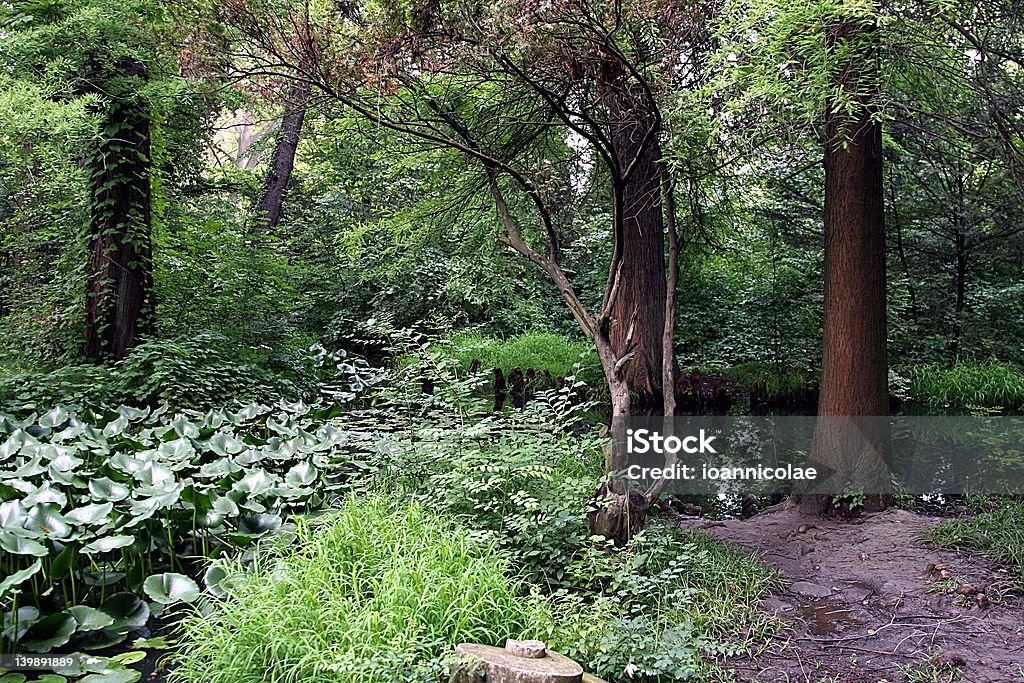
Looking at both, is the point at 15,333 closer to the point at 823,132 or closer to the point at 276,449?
the point at 276,449

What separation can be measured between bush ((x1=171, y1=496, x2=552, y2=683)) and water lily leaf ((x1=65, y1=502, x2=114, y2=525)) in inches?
24.0

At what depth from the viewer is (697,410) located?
29.7ft

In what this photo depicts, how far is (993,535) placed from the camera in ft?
14.2

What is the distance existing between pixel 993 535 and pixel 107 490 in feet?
15.4

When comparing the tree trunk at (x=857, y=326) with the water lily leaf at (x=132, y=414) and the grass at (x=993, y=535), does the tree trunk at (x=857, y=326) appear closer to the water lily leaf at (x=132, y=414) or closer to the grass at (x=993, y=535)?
the grass at (x=993, y=535)

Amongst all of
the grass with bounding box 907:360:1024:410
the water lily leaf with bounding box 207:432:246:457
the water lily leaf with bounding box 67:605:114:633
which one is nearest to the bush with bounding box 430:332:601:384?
the grass with bounding box 907:360:1024:410

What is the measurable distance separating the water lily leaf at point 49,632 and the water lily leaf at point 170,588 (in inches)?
12.4

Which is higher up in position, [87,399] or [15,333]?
[15,333]

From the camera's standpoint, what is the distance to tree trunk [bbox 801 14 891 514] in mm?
5148

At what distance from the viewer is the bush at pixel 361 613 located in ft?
8.84

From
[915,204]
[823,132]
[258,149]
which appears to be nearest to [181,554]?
[823,132]

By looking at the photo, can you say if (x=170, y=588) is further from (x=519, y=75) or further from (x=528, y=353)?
(x=528, y=353)

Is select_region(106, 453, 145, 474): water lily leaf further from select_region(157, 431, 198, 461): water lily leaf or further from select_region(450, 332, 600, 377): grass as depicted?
select_region(450, 332, 600, 377): grass

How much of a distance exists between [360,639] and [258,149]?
42.6 feet
